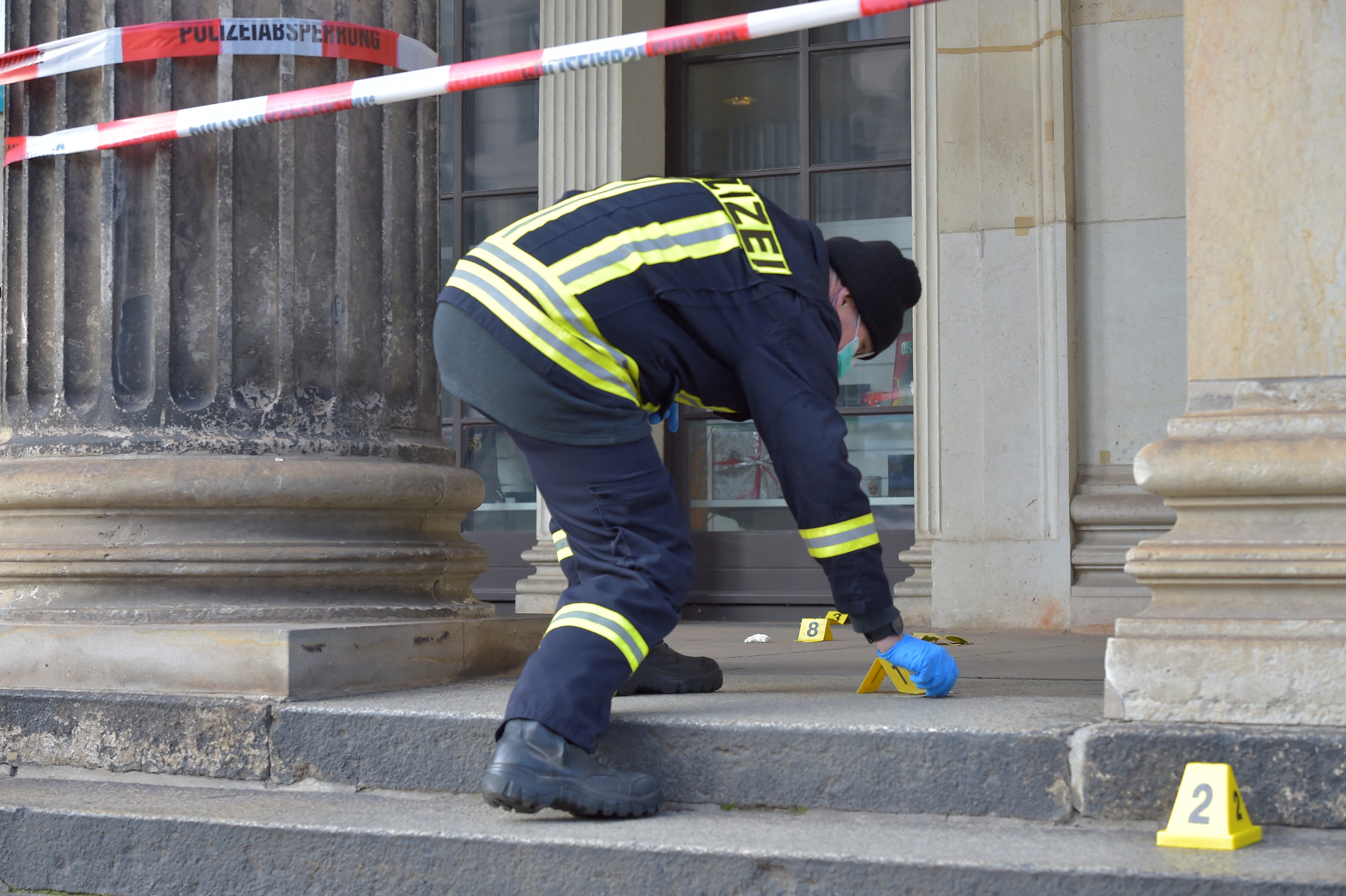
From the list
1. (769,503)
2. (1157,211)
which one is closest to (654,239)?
(1157,211)

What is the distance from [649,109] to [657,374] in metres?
4.53

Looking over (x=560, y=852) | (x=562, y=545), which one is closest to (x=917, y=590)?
(x=562, y=545)

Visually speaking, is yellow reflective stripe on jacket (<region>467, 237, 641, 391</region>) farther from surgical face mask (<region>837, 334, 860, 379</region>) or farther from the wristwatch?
the wristwatch

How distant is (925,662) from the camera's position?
10.00ft

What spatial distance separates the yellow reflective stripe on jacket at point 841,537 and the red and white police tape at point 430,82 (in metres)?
1.03

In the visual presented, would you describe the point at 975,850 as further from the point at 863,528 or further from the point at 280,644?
the point at 280,644

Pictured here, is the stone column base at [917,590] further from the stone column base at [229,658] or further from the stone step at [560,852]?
the stone step at [560,852]

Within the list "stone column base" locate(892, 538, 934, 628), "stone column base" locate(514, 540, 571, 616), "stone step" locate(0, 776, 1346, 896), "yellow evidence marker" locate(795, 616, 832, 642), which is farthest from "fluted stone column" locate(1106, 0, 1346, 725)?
"stone column base" locate(514, 540, 571, 616)

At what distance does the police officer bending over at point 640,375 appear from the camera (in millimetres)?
2875

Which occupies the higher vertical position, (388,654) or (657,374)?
(657,374)

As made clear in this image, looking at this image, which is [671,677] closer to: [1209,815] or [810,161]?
[1209,815]

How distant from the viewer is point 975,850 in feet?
8.02

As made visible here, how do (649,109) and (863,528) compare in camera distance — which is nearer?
(863,528)

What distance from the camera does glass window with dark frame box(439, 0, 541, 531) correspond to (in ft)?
25.5
